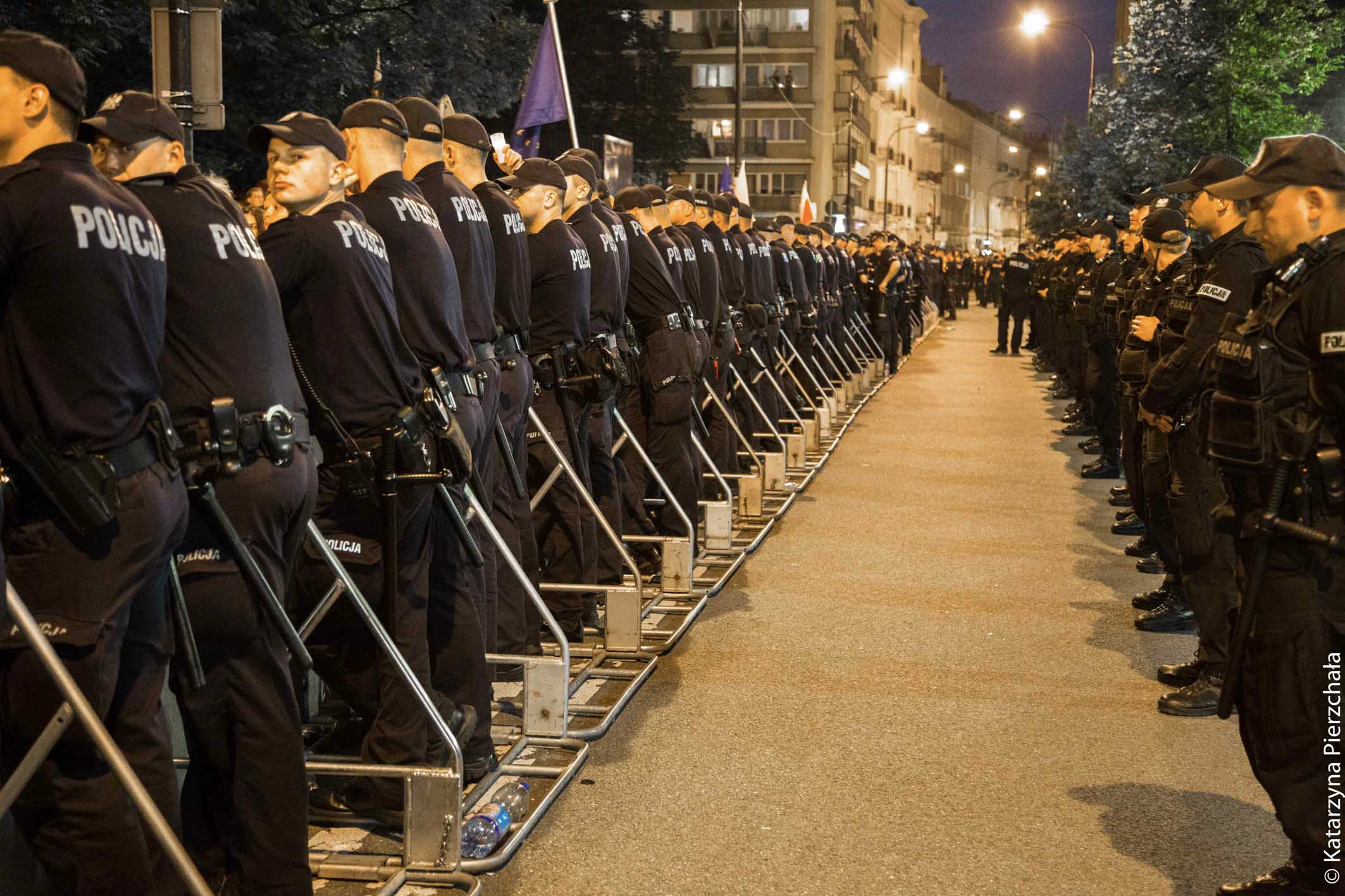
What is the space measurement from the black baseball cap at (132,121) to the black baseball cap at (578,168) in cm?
410

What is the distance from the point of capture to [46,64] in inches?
147

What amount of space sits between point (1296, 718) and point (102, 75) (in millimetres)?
19330

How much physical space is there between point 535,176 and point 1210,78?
21181 millimetres

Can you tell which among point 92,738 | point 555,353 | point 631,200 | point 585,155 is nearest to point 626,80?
point 631,200

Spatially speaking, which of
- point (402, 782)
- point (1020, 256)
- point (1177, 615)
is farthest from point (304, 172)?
point (1020, 256)

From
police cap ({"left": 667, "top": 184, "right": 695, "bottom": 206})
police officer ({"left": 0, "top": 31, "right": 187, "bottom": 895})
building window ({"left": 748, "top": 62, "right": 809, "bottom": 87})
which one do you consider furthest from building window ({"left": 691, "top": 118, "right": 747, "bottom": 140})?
police officer ({"left": 0, "top": 31, "right": 187, "bottom": 895})

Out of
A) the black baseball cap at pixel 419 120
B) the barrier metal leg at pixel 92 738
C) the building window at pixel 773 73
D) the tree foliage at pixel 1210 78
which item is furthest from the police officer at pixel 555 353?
the building window at pixel 773 73

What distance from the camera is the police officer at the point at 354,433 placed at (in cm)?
493

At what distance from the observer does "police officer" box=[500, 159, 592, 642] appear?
295 inches

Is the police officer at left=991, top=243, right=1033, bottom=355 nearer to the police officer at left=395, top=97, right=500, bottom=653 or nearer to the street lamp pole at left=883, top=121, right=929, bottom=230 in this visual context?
the police officer at left=395, top=97, right=500, bottom=653

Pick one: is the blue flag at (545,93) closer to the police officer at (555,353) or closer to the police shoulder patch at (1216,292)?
the police officer at (555,353)

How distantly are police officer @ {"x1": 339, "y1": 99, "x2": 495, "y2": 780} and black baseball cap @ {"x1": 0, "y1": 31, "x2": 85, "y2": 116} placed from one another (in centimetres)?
157

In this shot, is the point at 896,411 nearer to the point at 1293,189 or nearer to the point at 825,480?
the point at 825,480

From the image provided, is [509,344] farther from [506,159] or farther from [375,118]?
[506,159]
